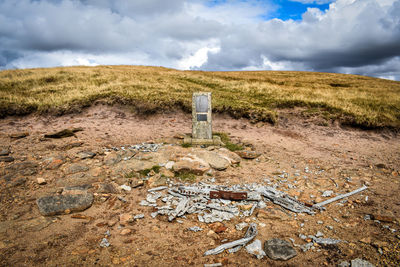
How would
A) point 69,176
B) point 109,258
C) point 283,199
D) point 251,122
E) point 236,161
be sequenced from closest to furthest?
point 109,258 → point 283,199 → point 69,176 → point 236,161 → point 251,122

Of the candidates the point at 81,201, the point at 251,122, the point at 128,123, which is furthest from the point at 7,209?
the point at 251,122

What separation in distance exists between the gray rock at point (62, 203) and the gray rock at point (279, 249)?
484 centimetres

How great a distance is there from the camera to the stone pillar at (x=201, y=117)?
37.4ft

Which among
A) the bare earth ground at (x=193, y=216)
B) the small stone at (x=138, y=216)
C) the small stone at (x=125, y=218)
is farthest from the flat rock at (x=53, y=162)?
the small stone at (x=138, y=216)

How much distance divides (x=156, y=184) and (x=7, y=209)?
3959 mm

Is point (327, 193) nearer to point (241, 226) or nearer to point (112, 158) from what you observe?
point (241, 226)

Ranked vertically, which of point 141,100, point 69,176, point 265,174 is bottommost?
point 265,174

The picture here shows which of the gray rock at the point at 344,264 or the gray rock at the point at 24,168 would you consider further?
the gray rock at the point at 24,168

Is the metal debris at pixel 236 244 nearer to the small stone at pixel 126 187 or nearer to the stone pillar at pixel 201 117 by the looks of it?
the small stone at pixel 126 187

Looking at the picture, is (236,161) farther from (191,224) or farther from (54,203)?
(54,203)

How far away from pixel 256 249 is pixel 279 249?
482mm

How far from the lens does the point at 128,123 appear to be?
14.1 m

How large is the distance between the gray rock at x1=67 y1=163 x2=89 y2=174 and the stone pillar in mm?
5719

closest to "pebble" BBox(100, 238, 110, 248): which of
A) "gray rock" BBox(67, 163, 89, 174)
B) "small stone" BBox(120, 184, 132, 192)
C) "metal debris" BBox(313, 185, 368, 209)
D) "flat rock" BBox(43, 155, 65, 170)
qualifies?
"small stone" BBox(120, 184, 132, 192)
